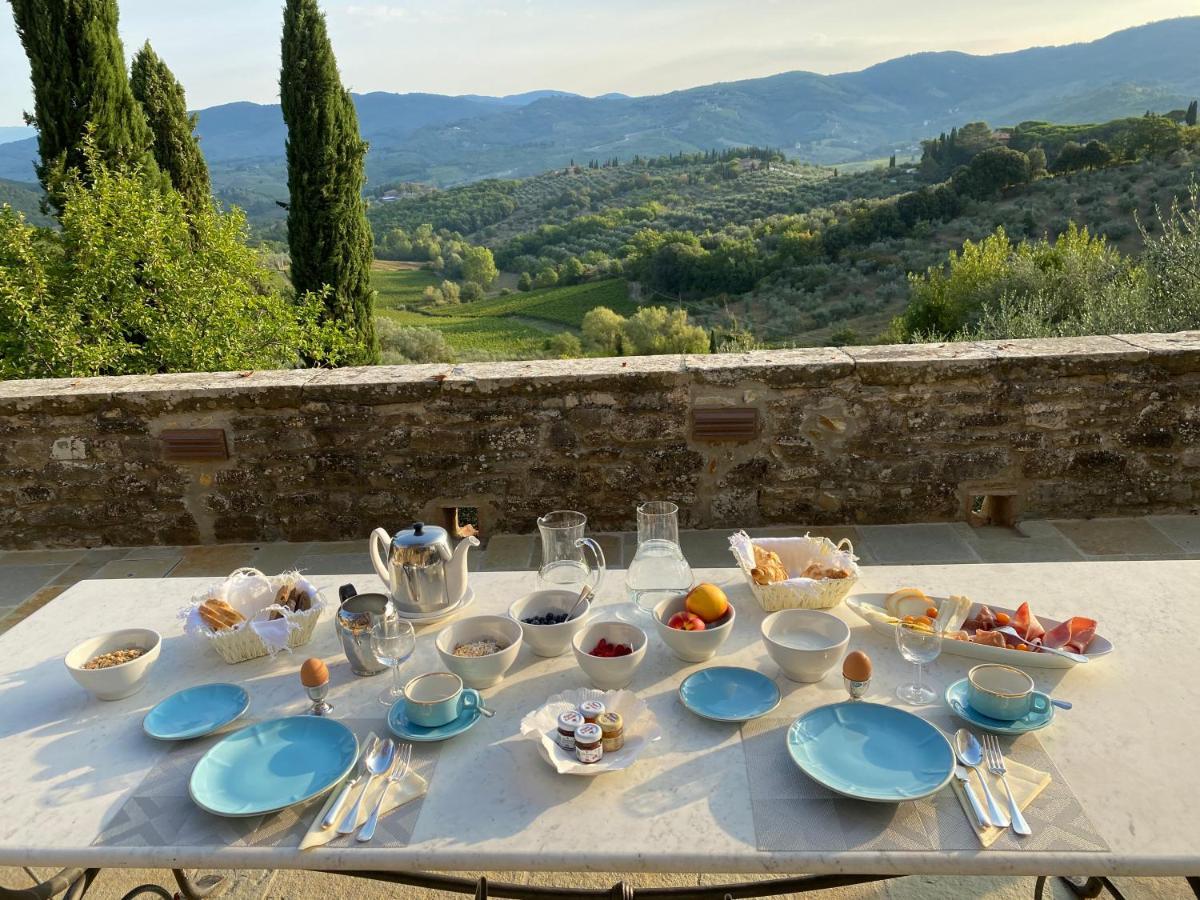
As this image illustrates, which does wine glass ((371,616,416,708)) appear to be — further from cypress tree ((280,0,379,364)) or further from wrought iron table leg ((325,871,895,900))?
cypress tree ((280,0,379,364))

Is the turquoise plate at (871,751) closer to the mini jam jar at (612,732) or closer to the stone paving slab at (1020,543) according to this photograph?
the mini jam jar at (612,732)

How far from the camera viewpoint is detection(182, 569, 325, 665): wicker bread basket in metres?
1.62

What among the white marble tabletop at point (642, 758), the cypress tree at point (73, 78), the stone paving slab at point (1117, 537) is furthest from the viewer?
the cypress tree at point (73, 78)

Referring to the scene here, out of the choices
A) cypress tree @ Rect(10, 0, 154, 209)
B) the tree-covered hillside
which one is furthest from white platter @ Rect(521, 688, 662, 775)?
the tree-covered hillside

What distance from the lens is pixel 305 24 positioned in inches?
340

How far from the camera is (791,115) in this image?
120000 mm

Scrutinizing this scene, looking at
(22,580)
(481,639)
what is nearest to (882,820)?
→ (481,639)

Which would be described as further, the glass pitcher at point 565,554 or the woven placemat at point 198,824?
the glass pitcher at point 565,554

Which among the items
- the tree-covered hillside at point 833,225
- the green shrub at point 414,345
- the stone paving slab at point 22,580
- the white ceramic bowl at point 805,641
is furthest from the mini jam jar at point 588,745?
the green shrub at point 414,345

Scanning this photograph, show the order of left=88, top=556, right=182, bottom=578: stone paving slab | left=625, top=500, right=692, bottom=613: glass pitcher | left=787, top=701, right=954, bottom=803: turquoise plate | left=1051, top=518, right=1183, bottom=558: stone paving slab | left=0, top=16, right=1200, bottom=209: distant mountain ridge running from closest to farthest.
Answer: left=787, top=701, right=954, bottom=803: turquoise plate, left=625, top=500, right=692, bottom=613: glass pitcher, left=1051, top=518, right=1183, bottom=558: stone paving slab, left=88, top=556, right=182, bottom=578: stone paving slab, left=0, top=16, right=1200, bottom=209: distant mountain ridge

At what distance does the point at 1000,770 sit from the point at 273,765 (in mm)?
1122

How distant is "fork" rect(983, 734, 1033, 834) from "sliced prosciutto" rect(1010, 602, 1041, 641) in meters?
0.29

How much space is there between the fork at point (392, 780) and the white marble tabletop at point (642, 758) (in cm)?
3

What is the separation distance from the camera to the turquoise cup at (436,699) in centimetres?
138
